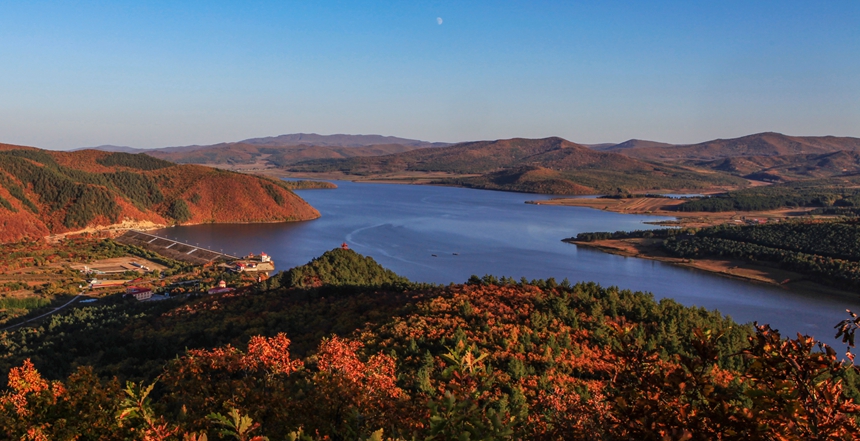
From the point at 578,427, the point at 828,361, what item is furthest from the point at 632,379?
the point at 828,361

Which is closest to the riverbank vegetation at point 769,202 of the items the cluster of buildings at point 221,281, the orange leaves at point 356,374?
the cluster of buildings at point 221,281

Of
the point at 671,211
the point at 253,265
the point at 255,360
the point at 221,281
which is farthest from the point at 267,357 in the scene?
the point at 671,211

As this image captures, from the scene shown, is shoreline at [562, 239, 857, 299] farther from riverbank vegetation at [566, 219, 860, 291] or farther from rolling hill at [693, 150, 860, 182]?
rolling hill at [693, 150, 860, 182]

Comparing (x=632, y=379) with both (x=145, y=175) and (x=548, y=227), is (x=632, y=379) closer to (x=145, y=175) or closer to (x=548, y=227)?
(x=548, y=227)

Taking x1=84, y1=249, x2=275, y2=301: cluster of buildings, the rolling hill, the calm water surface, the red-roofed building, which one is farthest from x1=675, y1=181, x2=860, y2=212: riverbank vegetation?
the red-roofed building

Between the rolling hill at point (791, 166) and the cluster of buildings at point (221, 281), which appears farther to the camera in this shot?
the rolling hill at point (791, 166)

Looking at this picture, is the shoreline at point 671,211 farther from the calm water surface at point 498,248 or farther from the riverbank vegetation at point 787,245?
the riverbank vegetation at point 787,245

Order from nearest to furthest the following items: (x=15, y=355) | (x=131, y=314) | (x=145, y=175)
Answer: (x=15, y=355) < (x=131, y=314) < (x=145, y=175)

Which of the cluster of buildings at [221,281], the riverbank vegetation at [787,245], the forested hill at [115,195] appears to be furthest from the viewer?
the forested hill at [115,195]
